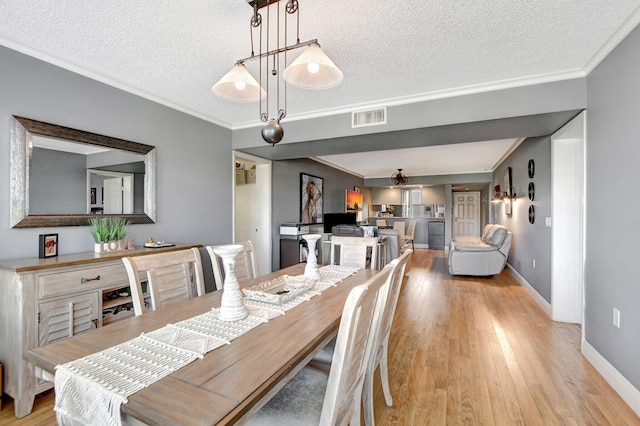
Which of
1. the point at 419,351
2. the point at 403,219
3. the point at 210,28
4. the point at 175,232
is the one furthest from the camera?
the point at 403,219

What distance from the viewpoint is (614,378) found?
2039mm

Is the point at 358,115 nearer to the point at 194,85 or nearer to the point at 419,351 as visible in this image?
the point at 194,85

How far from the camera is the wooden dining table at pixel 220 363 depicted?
746 mm

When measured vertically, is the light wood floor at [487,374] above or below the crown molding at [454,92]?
below

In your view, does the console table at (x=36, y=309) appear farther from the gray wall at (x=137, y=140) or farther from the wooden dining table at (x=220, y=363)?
the wooden dining table at (x=220, y=363)

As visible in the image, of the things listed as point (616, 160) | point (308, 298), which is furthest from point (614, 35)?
point (308, 298)

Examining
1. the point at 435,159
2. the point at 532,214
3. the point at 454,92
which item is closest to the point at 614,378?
the point at 454,92

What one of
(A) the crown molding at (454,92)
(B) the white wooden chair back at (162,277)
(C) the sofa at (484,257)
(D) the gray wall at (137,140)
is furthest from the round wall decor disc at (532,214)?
(B) the white wooden chair back at (162,277)

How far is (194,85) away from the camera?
2816 mm

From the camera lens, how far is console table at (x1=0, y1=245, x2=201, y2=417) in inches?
71.1

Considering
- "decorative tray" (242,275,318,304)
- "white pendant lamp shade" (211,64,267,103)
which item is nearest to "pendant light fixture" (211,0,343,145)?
"white pendant lamp shade" (211,64,267,103)

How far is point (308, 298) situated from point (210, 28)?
1.86 m

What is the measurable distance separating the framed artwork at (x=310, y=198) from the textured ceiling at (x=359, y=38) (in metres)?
3.25

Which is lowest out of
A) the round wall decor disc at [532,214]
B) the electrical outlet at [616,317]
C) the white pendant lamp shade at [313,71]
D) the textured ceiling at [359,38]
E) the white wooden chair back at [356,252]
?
the electrical outlet at [616,317]
